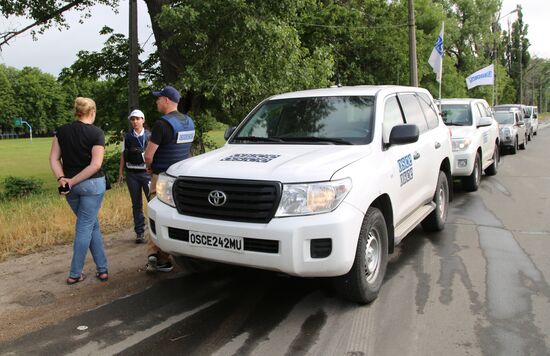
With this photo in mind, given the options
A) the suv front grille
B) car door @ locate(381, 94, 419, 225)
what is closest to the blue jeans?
the suv front grille

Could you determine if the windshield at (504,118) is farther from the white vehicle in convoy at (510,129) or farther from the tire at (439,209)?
the tire at (439,209)

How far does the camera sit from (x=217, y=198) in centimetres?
387

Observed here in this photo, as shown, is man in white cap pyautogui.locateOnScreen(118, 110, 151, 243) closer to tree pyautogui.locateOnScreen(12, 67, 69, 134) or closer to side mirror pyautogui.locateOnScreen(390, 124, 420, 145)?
side mirror pyautogui.locateOnScreen(390, 124, 420, 145)

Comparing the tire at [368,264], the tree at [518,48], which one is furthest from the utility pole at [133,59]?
the tree at [518,48]

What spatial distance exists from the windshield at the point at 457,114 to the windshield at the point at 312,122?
6121 millimetres

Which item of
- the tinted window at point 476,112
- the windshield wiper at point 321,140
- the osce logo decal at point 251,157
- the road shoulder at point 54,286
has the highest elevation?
the tinted window at point 476,112

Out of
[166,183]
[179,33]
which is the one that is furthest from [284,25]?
[166,183]

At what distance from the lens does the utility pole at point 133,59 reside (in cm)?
1334

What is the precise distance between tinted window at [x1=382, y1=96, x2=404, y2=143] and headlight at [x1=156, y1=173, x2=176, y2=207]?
6.68 feet

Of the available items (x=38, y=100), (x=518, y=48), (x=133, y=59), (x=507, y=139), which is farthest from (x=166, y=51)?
(x=38, y=100)

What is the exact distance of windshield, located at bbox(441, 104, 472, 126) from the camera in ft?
34.4

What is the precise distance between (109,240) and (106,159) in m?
10.4

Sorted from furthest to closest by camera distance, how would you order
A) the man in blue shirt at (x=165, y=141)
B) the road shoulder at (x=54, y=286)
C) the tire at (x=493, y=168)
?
1. the tire at (x=493, y=168)
2. the man in blue shirt at (x=165, y=141)
3. the road shoulder at (x=54, y=286)

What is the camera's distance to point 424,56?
34.1 metres
